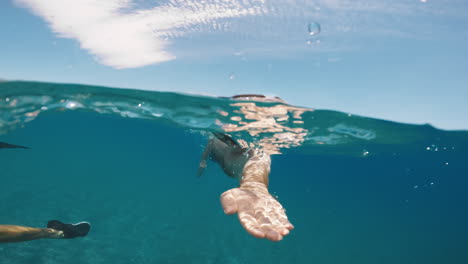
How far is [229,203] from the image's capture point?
458 centimetres

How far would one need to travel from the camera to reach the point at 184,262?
51.9ft

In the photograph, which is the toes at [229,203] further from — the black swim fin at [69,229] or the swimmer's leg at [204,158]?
the black swim fin at [69,229]

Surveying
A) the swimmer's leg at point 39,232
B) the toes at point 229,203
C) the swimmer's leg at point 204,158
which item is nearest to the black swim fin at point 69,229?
the swimmer's leg at point 39,232

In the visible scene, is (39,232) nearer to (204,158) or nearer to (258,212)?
(204,158)

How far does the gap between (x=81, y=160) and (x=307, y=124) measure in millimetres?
79812

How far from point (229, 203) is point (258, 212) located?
0.58 m

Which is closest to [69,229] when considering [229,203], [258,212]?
[229,203]

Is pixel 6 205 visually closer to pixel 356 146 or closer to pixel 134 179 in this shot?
pixel 356 146

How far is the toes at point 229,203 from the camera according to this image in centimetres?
441

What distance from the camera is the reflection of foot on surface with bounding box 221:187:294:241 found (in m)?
3.89

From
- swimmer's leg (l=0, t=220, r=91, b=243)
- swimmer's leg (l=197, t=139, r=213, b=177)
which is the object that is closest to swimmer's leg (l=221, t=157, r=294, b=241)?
swimmer's leg (l=197, t=139, r=213, b=177)

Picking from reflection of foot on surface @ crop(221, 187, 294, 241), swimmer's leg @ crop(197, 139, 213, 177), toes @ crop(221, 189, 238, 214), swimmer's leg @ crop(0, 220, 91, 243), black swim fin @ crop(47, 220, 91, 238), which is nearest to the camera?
reflection of foot on surface @ crop(221, 187, 294, 241)

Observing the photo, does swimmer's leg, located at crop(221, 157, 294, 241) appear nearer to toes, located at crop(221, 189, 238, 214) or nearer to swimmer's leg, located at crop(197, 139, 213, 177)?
toes, located at crop(221, 189, 238, 214)

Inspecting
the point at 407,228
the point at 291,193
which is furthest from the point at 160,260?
the point at 407,228
